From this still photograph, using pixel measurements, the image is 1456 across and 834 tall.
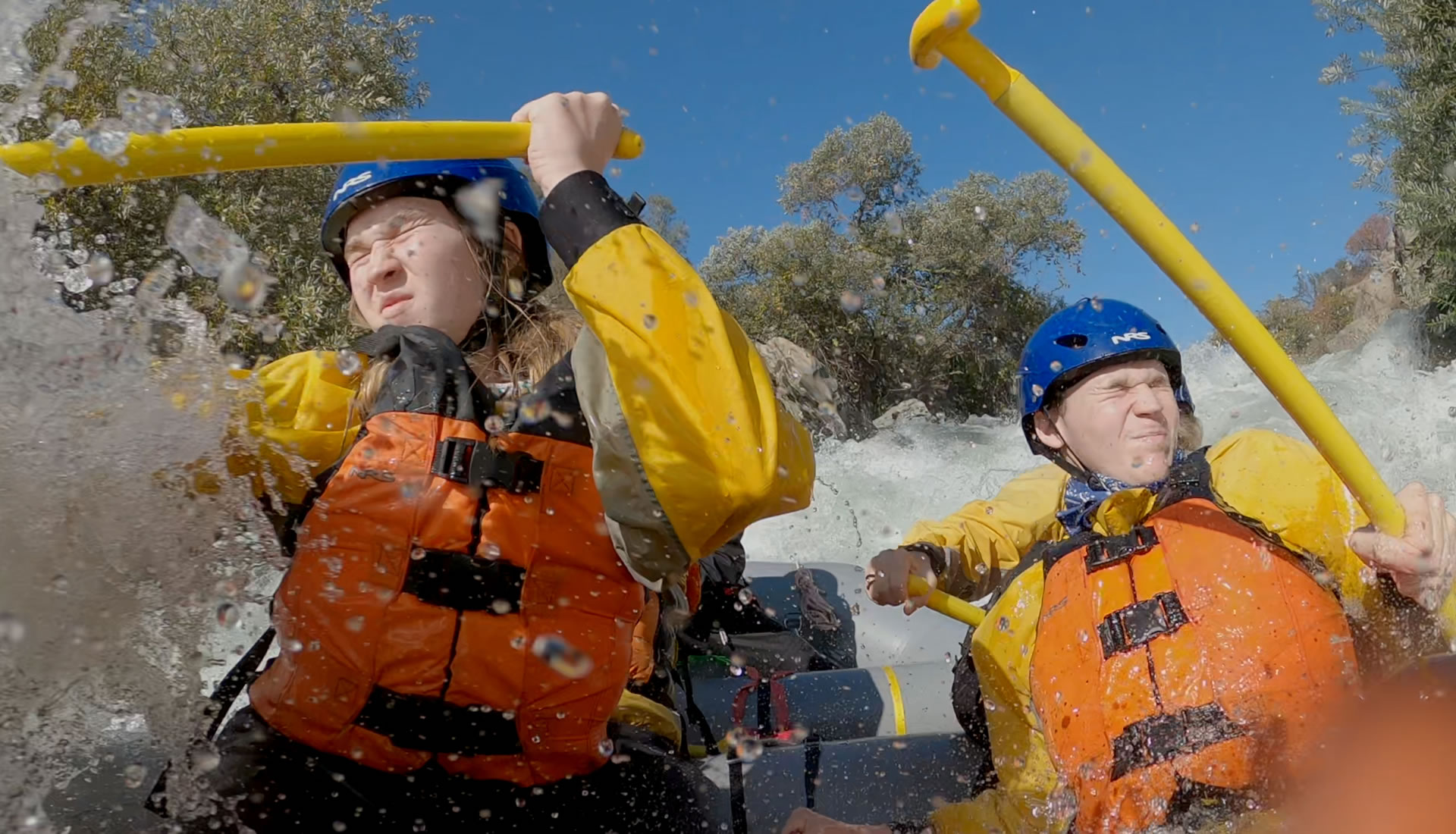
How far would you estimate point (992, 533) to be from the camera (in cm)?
266

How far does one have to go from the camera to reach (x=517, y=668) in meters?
1.59

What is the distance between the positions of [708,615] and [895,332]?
17157 millimetres

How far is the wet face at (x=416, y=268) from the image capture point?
1865 millimetres

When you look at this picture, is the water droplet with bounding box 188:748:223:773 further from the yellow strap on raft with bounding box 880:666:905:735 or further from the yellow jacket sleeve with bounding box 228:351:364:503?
the yellow strap on raft with bounding box 880:666:905:735

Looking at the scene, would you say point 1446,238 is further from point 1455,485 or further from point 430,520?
point 430,520

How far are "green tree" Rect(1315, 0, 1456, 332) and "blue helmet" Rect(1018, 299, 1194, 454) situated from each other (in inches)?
369

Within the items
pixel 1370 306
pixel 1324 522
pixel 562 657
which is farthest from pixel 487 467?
pixel 1370 306

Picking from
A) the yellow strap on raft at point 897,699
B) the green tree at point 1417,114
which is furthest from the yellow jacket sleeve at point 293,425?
the green tree at point 1417,114

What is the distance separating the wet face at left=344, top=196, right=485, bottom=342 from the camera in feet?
6.12

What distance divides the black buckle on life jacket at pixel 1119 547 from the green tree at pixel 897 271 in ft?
54.5

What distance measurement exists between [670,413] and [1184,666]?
4.42 feet

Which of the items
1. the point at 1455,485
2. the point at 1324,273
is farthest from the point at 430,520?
the point at 1324,273

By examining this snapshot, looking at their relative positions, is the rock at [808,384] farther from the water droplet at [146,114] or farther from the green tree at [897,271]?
the water droplet at [146,114]

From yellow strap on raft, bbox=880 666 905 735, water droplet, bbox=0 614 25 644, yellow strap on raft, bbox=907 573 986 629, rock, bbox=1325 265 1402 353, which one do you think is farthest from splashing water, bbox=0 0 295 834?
rock, bbox=1325 265 1402 353
